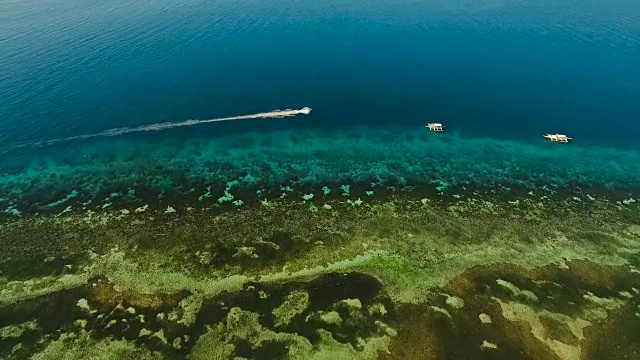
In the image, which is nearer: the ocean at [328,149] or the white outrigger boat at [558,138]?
the ocean at [328,149]

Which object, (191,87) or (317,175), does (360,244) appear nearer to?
(317,175)

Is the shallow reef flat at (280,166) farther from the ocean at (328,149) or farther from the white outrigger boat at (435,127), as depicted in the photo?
the white outrigger boat at (435,127)

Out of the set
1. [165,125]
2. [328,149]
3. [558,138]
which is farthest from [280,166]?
[558,138]

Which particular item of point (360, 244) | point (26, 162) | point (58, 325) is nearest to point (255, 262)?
point (360, 244)

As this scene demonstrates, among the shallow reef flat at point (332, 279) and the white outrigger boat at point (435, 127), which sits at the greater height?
the white outrigger boat at point (435, 127)

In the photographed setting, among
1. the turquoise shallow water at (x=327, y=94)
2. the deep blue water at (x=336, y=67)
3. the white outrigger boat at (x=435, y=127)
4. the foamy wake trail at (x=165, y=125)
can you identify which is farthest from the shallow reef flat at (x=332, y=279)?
the deep blue water at (x=336, y=67)

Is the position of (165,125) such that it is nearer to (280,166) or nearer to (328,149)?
(280,166)
